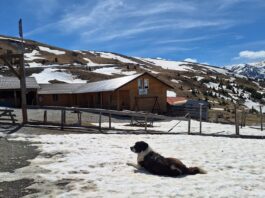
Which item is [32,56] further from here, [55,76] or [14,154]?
[14,154]

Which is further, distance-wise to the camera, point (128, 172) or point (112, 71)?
point (112, 71)

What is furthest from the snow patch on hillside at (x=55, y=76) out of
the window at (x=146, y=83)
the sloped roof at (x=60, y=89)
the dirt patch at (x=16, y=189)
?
the dirt patch at (x=16, y=189)

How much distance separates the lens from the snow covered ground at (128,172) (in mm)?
9344

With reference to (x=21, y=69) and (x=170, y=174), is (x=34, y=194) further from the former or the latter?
(x=21, y=69)

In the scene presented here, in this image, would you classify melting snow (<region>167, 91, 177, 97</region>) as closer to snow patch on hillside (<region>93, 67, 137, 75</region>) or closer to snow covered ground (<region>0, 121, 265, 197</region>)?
snow patch on hillside (<region>93, 67, 137, 75</region>)

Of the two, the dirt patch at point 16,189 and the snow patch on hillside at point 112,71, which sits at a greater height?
the snow patch on hillside at point 112,71

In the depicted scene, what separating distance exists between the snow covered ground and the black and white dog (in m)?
0.31

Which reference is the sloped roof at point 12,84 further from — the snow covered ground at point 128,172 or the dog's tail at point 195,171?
the dog's tail at point 195,171

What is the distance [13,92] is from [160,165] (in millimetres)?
50514

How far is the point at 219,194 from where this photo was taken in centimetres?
899

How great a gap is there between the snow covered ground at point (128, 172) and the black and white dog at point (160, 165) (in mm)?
306

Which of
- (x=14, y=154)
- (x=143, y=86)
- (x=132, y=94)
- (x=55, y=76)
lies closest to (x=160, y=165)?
(x=14, y=154)

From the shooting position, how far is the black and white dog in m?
11.2

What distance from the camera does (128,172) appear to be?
11.6 m
